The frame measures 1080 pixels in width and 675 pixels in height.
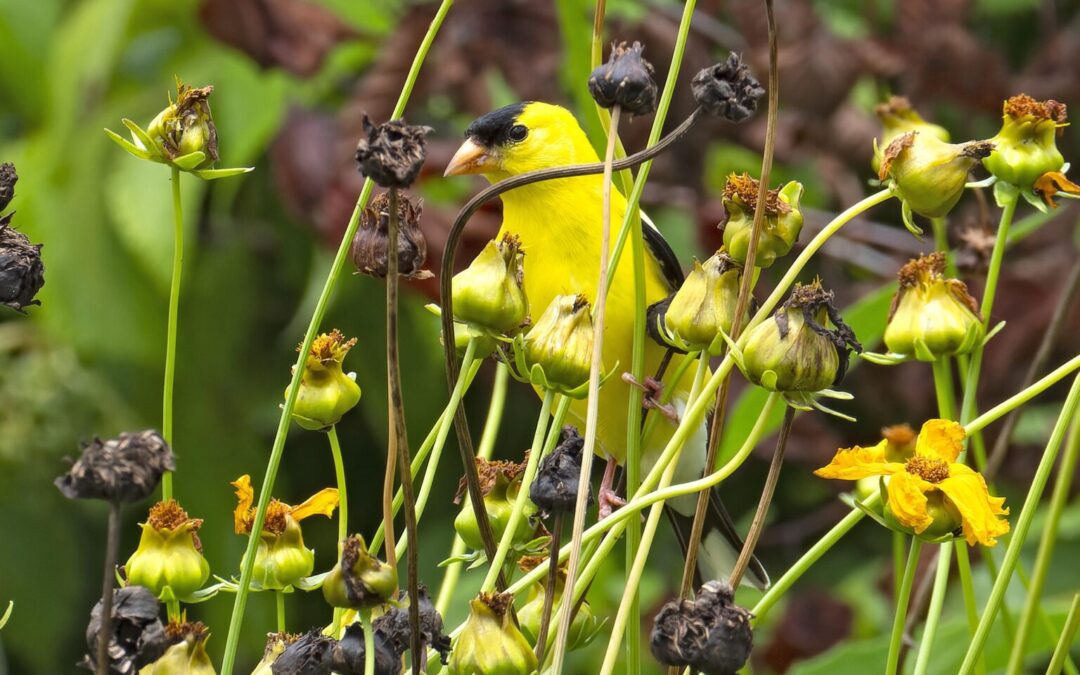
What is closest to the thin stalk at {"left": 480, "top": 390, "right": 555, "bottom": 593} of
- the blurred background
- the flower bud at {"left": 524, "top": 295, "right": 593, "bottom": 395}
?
the flower bud at {"left": 524, "top": 295, "right": 593, "bottom": 395}

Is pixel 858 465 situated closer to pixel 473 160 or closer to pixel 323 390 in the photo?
pixel 323 390

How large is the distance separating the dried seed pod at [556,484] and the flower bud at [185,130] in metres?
0.15

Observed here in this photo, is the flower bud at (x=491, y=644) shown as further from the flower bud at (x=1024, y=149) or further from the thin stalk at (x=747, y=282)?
the flower bud at (x=1024, y=149)

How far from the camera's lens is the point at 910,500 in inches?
14.3

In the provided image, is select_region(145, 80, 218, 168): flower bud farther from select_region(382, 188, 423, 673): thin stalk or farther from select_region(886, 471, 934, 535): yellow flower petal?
select_region(886, 471, 934, 535): yellow flower petal

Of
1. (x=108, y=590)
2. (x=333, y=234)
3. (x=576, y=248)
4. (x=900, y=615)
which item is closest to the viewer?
(x=108, y=590)

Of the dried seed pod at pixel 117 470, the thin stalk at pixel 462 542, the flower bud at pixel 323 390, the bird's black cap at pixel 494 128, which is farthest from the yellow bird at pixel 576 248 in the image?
the dried seed pod at pixel 117 470

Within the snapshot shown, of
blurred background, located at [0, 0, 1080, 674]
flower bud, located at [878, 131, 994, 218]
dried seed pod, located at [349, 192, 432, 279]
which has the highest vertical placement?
flower bud, located at [878, 131, 994, 218]

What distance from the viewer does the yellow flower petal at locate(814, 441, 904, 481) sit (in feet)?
1.19

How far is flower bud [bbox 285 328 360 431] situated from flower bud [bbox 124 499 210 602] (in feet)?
0.18

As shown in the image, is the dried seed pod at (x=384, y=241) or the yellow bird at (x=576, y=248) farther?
the yellow bird at (x=576, y=248)

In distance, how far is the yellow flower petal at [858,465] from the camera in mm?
363

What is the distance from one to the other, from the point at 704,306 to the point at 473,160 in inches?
24.0

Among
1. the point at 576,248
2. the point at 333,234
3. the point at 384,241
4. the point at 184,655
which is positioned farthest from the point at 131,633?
the point at 333,234
